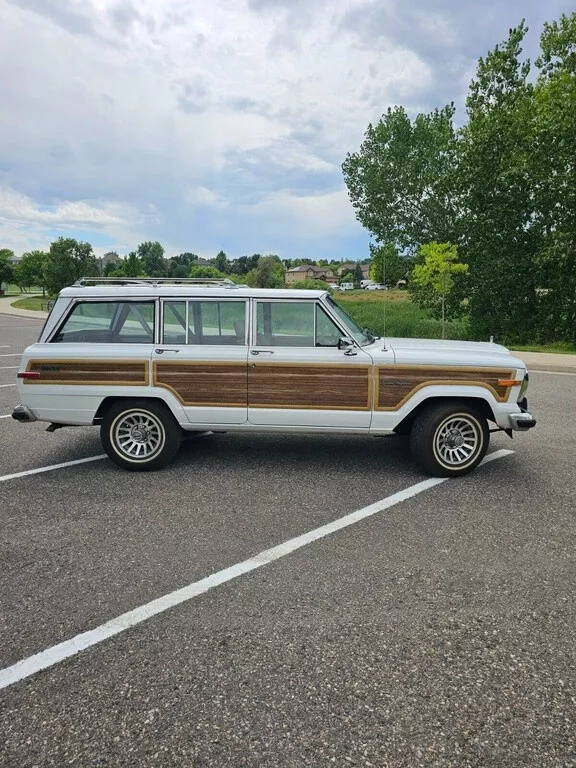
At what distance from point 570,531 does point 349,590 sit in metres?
2.06

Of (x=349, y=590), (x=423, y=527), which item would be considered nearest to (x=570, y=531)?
(x=423, y=527)

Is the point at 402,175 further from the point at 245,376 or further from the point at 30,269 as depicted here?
the point at 30,269

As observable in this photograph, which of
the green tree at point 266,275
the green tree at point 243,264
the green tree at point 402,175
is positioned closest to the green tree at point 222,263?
the green tree at point 243,264

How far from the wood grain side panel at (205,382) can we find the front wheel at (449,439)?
1837mm

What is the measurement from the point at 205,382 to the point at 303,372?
102cm

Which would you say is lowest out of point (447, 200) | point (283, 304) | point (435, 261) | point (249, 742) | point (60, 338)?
point (249, 742)

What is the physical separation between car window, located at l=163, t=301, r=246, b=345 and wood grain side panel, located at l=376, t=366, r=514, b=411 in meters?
1.60

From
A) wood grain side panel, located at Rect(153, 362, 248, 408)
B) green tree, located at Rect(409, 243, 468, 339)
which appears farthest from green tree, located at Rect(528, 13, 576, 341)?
wood grain side panel, located at Rect(153, 362, 248, 408)

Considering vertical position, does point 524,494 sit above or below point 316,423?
below

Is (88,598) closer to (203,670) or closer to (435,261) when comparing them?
(203,670)

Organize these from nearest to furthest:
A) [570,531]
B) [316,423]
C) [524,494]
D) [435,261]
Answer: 1. [570,531]
2. [524,494]
3. [316,423]
4. [435,261]

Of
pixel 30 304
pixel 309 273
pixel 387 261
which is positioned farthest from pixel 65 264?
pixel 309 273

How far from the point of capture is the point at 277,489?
506cm

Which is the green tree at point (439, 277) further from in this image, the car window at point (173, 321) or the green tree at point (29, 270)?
the green tree at point (29, 270)
